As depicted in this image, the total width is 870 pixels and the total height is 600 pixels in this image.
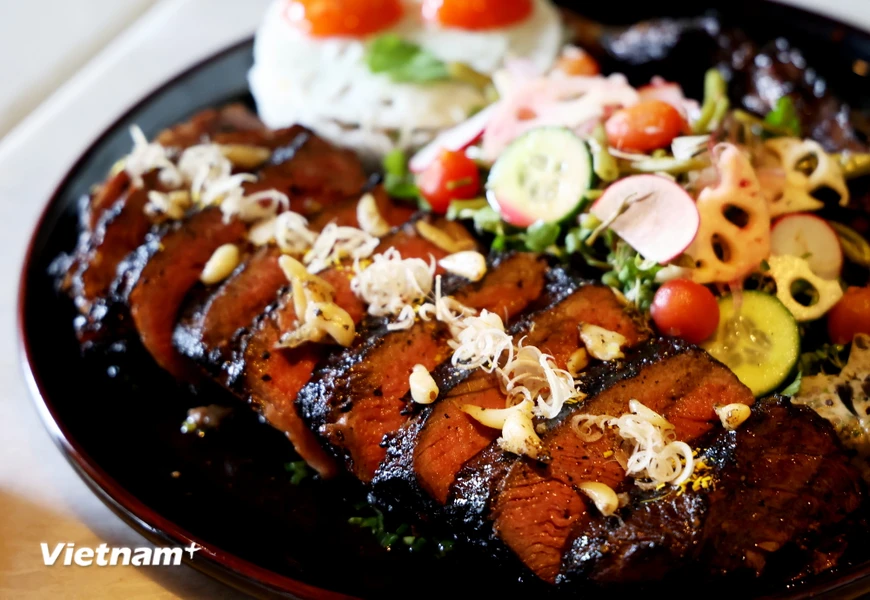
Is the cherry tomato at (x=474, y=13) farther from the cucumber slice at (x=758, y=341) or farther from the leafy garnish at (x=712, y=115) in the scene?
the cucumber slice at (x=758, y=341)

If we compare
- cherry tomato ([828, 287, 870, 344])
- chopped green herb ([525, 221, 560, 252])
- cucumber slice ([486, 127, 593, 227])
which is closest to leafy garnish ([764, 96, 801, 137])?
cherry tomato ([828, 287, 870, 344])

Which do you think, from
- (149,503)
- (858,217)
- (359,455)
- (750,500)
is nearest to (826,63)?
(858,217)

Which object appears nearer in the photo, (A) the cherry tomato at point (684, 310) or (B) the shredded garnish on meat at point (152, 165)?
(A) the cherry tomato at point (684, 310)

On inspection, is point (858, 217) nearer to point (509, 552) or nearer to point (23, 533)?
point (509, 552)

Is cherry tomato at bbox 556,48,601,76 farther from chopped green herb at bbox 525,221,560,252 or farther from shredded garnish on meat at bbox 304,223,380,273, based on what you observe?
shredded garnish on meat at bbox 304,223,380,273

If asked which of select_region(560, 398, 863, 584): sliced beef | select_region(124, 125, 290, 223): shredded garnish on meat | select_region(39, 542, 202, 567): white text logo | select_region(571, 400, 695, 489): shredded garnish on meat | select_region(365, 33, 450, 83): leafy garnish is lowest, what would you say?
select_region(39, 542, 202, 567): white text logo

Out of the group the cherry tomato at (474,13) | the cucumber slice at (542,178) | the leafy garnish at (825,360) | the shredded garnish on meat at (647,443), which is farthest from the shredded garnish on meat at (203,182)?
the leafy garnish at (825,360)
